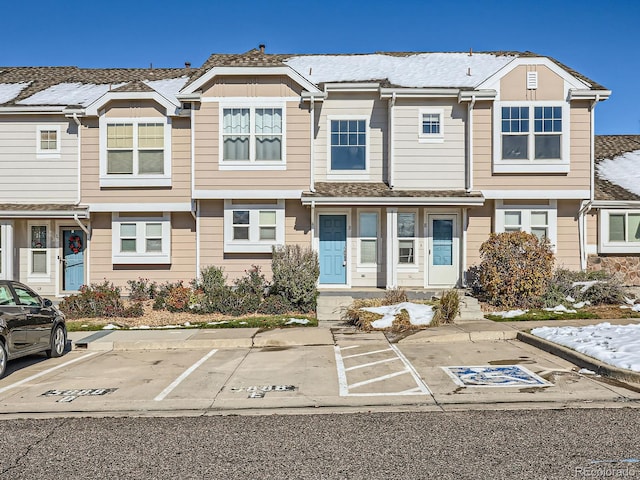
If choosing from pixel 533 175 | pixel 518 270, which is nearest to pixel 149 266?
pixel 518 270

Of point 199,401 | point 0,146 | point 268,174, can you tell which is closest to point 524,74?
point 268,174

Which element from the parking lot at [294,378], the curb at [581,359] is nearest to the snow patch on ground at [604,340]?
the curb at [581,359]

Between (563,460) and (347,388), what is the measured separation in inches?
140

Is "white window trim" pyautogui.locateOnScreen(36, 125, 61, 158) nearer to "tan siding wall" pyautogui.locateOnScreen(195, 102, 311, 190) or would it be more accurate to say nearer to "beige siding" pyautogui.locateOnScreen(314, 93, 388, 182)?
"tan siding wall" pyautogui.locateOnScreen(195, 102, 311, 190)

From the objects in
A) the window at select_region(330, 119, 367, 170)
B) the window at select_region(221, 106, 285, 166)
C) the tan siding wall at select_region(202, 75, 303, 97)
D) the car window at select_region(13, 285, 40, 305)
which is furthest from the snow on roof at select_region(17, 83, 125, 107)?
the car window at select_region(13, 285, 40, 305)

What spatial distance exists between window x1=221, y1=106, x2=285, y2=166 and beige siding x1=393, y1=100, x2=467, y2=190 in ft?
11.9

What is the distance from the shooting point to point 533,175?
1714cm

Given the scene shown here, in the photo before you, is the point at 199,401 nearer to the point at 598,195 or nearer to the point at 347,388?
the point at 347,388

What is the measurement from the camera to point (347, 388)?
8211 mm

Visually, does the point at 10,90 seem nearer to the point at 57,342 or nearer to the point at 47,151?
the point at 47,151

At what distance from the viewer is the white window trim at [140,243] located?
57.9 ft

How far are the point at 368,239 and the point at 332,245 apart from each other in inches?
45.5

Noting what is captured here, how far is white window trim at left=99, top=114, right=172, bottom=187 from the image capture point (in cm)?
1741

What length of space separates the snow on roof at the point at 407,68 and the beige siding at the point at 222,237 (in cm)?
435
